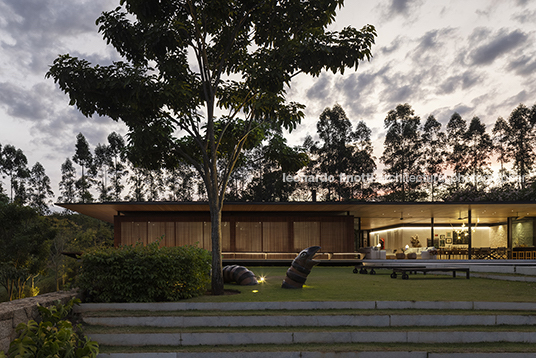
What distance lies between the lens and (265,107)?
26.8 feet

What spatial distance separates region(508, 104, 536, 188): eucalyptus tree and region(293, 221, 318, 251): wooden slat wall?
29964 millimetres

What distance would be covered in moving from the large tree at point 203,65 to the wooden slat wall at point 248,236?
35.9ft

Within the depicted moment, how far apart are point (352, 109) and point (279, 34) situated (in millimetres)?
31332

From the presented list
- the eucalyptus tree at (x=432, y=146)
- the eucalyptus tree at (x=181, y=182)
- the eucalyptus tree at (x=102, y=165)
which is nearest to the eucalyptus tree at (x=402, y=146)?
the eucalyptus tree at (x=432, y=146)

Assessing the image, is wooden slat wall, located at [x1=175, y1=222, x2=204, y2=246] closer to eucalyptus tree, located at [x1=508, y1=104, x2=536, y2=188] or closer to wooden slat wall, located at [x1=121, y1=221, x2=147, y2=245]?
wooden slat wall, located at [x1=121, y1=221, x2=147, y2=245]

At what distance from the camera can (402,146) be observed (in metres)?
39.3

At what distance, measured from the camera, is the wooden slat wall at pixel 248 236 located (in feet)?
64.5

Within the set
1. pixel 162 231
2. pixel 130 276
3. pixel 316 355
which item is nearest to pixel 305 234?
pixel 162 231

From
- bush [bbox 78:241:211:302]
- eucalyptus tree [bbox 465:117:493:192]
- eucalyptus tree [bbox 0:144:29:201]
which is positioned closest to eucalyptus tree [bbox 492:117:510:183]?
eucalyptus tree [bbox 465:117:493:192]

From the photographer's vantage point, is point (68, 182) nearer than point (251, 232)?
No

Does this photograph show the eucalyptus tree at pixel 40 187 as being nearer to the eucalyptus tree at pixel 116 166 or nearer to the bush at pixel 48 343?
the eucalyptus tree at pixel 116 166

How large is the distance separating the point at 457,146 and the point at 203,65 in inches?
1493

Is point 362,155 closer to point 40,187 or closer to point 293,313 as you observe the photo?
point 293,313

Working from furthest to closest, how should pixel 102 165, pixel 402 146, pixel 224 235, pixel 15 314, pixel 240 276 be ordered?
pixel 102 165 < pixel 402 146 < pixel 224 235 < pixel 240 276 < pixel 15 314
